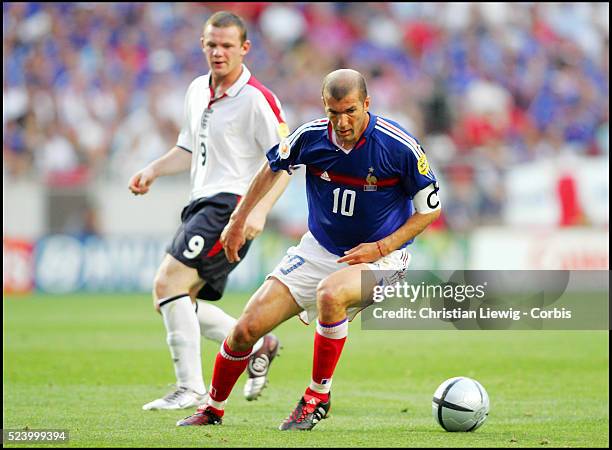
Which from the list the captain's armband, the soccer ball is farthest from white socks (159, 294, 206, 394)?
the captain's armband

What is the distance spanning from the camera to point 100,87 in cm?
2202

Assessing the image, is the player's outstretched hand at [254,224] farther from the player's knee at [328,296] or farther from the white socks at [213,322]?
the white socks at [213,322]

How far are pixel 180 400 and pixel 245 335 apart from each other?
132 centimetres

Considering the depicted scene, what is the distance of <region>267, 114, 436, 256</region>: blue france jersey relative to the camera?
689 cm

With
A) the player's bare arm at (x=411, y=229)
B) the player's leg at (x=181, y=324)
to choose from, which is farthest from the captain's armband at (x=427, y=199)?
the player's leg at (x=181, y=324)

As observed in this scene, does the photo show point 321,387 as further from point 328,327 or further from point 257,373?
point 257,373

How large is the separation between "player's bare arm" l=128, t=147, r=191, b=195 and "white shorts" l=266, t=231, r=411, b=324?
5.32 ft

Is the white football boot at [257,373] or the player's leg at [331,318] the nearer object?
the player's leg at [331,318]

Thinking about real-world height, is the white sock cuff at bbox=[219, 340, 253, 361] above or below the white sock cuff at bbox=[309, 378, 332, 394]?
above

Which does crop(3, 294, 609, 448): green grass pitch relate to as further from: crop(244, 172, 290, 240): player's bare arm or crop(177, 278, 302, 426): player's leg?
crop(244, 172, 290, 240): player's bare arm

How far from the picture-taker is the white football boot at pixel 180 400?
8062 mm

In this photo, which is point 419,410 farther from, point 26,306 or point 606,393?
point 26,306

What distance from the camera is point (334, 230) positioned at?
7211 mm

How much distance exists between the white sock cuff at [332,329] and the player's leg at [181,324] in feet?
5.33
